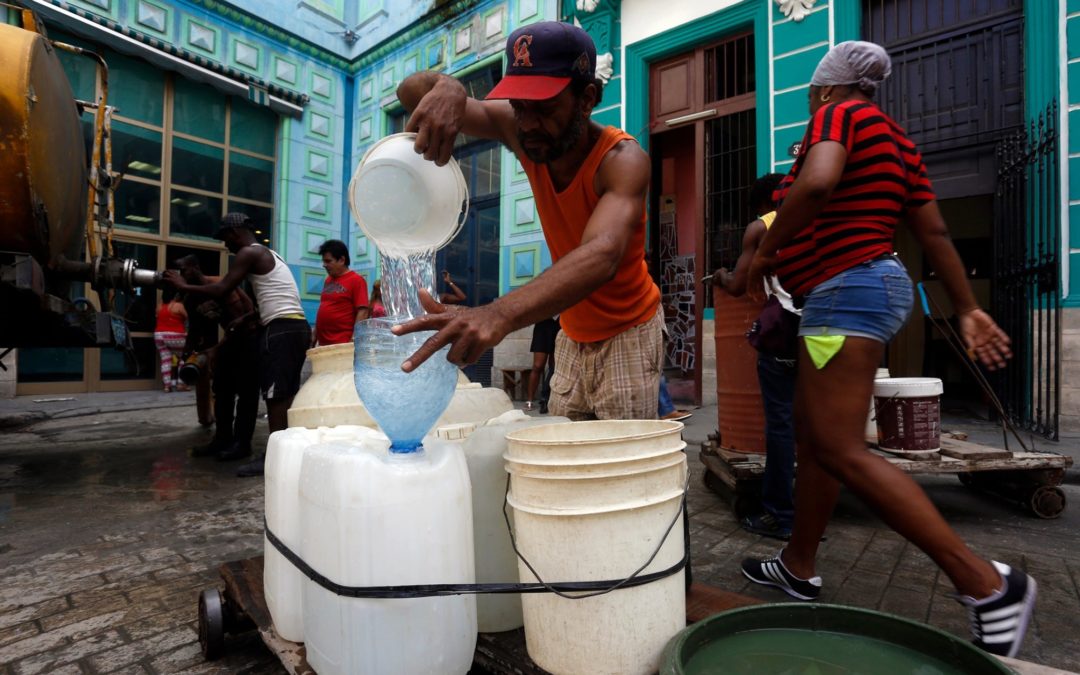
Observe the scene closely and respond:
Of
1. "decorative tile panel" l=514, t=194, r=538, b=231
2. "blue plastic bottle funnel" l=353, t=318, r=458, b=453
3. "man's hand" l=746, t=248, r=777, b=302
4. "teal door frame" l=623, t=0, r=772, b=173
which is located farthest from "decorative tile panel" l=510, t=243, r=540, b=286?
"blue plastic bottle funnel" l=353, t=318, r=458, b=453

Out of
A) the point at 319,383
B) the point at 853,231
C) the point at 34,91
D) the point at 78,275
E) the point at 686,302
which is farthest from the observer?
the point at 686,302

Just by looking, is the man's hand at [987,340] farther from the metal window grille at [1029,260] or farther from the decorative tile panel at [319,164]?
the decorative tile panel at [319,164]

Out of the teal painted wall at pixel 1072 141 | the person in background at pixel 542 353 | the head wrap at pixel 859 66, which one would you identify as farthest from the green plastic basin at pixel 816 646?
the person in background at pixel 542 353

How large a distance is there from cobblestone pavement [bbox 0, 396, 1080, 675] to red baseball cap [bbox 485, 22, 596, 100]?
1905 millimetres

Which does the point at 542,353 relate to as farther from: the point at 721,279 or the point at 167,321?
the point at 167,321

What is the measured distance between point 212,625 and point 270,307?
3315 millimetres

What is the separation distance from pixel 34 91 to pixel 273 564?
3.49m

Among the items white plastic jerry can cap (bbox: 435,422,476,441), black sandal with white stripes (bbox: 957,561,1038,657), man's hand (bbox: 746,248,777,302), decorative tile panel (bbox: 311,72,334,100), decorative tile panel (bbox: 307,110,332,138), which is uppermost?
decorative tile panel (bbox: 311,72,334,100)

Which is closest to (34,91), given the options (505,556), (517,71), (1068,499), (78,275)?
(78,275)

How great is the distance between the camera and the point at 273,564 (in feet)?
5.66

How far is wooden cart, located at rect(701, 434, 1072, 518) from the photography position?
123 inches

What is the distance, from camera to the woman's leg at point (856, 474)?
5.56 ft

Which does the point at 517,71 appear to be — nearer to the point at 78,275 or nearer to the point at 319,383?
the point at 319,383

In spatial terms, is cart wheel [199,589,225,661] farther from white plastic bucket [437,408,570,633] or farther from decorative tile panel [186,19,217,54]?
decorative tile panel [186,19,217,54]
